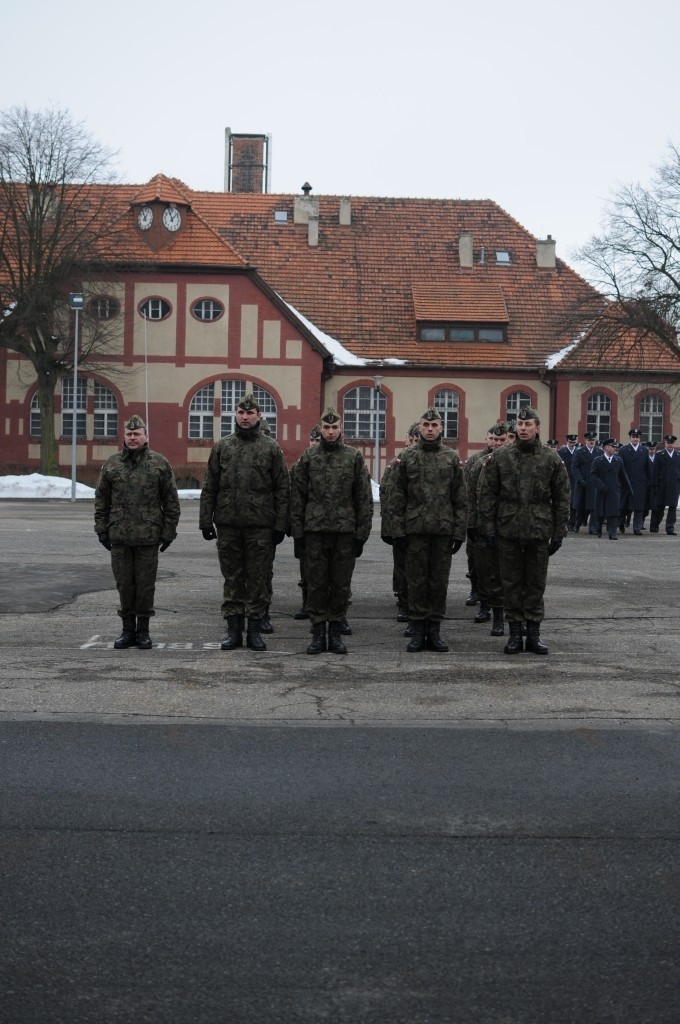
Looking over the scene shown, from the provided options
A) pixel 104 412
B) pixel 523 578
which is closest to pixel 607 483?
pixel 523 578

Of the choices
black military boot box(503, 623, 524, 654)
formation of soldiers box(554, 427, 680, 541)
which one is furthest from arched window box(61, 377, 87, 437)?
black military boot box(503, 623, 524, 654)

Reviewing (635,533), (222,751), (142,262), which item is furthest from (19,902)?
(142,262)

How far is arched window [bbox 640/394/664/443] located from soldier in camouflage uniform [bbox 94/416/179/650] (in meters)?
43.4

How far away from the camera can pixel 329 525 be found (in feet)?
34.0

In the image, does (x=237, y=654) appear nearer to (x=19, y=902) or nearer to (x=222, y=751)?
(x=222, y=751)

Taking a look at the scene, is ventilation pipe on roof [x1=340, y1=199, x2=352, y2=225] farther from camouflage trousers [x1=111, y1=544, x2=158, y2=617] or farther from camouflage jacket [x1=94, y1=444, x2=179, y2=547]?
camouflage trousers [x1=111, y1=544, x2=158, y2=617]

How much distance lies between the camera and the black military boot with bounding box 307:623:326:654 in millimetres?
10258

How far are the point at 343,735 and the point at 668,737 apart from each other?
1772 mm

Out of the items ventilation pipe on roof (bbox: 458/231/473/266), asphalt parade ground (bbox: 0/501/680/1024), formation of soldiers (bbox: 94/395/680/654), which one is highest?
ventilation pipe on roof (bbox: 458/231/473/266)

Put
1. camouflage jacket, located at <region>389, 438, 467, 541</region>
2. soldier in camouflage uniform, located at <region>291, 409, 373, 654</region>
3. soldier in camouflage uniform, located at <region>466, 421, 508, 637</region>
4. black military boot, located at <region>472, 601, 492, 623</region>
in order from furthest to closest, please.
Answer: black military boot, located at <region>472, 601, 492, 623</region> → soldier in camouflage uniform, located at <region>466, 421, 508, 637</region> → camouflage jacket, located at <region>389, 438, 467, 541</region> → soldier in camouflage uniform, located at <region>291, 409, 373, 654</region>

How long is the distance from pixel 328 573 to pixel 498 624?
190 centimetres

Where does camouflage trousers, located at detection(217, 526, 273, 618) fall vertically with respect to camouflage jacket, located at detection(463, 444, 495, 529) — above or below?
below

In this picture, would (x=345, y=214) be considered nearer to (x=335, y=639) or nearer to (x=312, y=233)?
(x=312, y=233)

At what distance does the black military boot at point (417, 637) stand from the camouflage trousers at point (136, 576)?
2.07 metres
